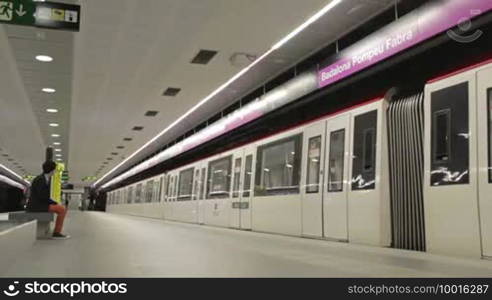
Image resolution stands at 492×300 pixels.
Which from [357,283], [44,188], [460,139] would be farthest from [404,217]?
[44,188]

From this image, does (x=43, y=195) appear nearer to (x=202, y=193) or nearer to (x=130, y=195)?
(x=202, y=193)

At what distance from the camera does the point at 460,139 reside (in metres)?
5.19

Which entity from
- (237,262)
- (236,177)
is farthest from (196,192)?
(237,262)

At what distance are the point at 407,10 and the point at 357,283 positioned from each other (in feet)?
16.6

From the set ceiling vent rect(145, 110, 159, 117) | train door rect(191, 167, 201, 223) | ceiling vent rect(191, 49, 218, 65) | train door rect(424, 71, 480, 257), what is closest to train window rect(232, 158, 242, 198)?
ceiling vent rect(191, 49, 218, 65)

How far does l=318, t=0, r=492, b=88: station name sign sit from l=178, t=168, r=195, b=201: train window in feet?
27.8

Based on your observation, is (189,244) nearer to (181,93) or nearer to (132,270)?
(132,270)

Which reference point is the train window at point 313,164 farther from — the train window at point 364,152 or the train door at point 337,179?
the train window at point 364,152

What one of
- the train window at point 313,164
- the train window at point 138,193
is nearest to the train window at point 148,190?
the train window at point 138,193

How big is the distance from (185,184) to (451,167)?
12360 mm

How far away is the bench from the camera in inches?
300

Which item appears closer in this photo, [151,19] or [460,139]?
[460,139]

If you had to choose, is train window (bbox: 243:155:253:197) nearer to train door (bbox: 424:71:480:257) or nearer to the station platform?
the station platform

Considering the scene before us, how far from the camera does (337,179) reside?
24.5ft
